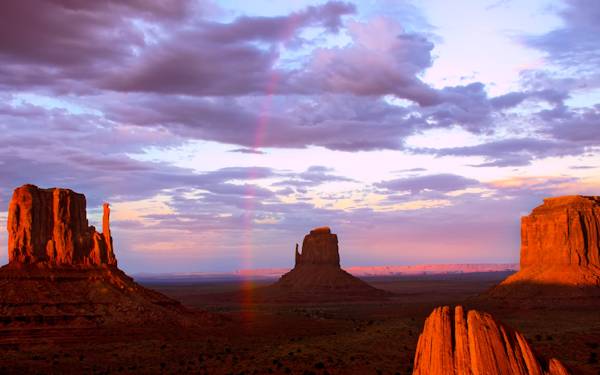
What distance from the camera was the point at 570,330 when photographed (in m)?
68.7

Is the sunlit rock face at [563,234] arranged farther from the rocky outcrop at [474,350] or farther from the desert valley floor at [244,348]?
the rocky outcrop at [474,350]

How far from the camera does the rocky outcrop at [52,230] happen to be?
3332 inches

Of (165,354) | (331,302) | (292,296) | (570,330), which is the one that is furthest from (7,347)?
(292,296)

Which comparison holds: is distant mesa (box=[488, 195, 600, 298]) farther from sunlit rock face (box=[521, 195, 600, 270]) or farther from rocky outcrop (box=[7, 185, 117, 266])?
rocky outcrop (box=[7, 185, 117, 266])

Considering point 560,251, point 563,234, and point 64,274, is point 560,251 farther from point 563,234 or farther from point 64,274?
point 64,274

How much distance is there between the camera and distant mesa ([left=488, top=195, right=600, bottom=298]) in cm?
10925

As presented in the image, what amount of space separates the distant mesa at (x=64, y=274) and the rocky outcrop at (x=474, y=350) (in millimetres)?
57869

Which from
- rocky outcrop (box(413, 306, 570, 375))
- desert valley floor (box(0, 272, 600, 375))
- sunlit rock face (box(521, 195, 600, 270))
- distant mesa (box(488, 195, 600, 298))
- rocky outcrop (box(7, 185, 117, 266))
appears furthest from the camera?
sunlit rock face (box(521, 195, 600, 270))

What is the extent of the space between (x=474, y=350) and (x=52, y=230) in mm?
70178

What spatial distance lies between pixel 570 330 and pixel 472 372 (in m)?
47.2

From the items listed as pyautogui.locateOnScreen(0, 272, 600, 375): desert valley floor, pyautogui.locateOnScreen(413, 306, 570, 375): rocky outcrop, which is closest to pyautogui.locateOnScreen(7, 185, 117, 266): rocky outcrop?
pyautogui.locateOnScreen(0, 272, 600, 375): desert valley floor

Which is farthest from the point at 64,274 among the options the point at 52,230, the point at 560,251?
the point at 560,251

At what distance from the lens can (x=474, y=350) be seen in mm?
26938

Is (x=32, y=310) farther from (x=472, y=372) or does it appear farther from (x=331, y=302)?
(x=331, y=302)
